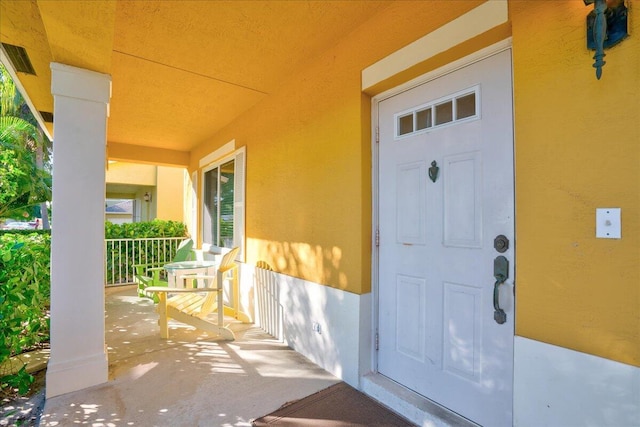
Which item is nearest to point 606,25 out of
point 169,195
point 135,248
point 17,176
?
point 17,176

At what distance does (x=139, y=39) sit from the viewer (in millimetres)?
2535

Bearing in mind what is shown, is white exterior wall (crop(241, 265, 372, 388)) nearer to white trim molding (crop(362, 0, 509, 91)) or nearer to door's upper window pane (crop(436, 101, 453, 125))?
door's upper window pane (crop(436, 101, 453, 125))

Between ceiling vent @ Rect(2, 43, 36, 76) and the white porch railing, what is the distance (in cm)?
391

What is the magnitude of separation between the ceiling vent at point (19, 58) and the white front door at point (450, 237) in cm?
302

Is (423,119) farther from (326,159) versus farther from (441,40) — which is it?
(326,159)

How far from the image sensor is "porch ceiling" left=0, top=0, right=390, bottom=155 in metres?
2.12

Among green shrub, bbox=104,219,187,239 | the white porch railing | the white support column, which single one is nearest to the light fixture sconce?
the white support column

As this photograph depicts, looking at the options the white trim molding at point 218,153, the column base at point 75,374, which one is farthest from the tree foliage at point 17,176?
the column base at point 75,374

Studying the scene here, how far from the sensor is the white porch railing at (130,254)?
20.8 feet

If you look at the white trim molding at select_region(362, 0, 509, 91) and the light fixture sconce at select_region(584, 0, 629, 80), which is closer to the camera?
the light fixture sconce at select_region(584, 0, 629, 80)

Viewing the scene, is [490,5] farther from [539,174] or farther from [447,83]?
[539,174]

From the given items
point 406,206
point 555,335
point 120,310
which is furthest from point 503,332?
point 120,310

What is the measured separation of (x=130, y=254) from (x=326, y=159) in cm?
564

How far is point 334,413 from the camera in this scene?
2102 millimetres
